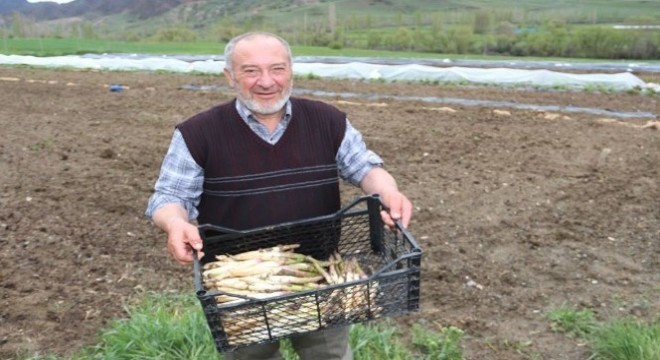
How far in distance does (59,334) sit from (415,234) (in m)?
2.31

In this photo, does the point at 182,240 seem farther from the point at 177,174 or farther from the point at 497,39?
the point at 497,39

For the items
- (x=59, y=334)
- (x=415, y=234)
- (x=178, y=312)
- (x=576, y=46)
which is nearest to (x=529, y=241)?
(x=415, y=234)

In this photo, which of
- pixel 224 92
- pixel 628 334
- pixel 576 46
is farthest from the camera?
pixel 576 46

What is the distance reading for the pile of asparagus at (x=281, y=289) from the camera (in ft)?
4.91

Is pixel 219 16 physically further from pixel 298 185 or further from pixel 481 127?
pixel 298 185

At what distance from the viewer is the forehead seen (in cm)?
183

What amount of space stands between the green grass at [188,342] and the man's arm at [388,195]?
3.20 feet

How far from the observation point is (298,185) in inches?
77.5

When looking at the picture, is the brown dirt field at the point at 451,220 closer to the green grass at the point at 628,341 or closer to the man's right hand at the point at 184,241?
the green grass at the point at 628,341

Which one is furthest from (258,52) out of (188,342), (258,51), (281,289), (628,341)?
(628,341)

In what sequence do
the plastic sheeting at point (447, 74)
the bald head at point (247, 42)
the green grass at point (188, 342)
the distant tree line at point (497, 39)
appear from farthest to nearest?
the distant tree line at point (497, 39), the plastic sheeting at point (447, 74), the green grass at point (188, 342), the bald head at point (247, 42)

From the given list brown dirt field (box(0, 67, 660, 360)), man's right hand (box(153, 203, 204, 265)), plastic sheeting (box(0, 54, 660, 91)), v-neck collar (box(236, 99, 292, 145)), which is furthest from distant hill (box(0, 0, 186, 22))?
man's right hand (box(153, 203, 204, 265))

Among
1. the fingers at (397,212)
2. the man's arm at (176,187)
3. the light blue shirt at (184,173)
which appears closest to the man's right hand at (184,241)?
the man's arm at (176,187)

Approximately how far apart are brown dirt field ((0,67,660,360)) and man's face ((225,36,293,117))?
1.64 meters
